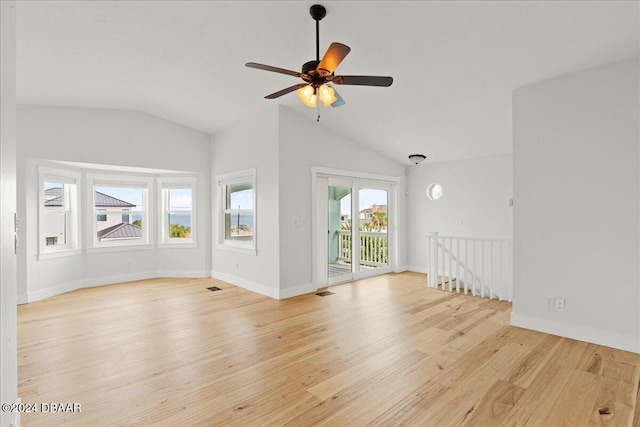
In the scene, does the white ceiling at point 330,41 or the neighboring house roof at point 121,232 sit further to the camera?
the neighboring house roof at point 121,232

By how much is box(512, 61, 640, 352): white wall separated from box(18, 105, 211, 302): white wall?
5.42 metres

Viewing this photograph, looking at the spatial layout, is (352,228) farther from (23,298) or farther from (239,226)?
(23,298)

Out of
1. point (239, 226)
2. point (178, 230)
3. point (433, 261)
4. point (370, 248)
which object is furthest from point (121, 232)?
point (433, 261)

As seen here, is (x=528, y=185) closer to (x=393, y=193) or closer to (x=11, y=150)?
(x=393, y=193)

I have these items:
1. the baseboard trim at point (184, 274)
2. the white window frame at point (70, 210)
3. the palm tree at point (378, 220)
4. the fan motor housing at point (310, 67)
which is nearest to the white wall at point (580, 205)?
the fan motor housing at point (310, 67)

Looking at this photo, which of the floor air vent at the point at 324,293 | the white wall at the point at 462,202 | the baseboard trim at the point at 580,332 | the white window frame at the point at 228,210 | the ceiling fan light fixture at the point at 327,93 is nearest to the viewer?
the ceiling fan light fixture at the point at 327,93

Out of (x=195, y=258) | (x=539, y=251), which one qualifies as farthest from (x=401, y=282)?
(x=195, y=258)

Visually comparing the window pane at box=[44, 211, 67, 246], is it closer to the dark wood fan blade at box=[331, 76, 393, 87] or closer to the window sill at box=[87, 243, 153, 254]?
the window sill at box=[87, 243, 153, 254]

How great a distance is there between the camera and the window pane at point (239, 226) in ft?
18.2

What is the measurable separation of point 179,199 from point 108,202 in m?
1.23

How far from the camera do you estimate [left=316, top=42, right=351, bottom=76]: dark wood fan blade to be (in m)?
2.09

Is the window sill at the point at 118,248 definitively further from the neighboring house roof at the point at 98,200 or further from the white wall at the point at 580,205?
the white wall at the point at 580,205

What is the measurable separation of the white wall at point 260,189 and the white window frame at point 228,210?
0.23 ft

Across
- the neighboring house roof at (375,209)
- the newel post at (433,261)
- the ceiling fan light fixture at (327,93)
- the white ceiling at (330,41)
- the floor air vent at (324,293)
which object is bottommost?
the floor air vent at (324,293)
